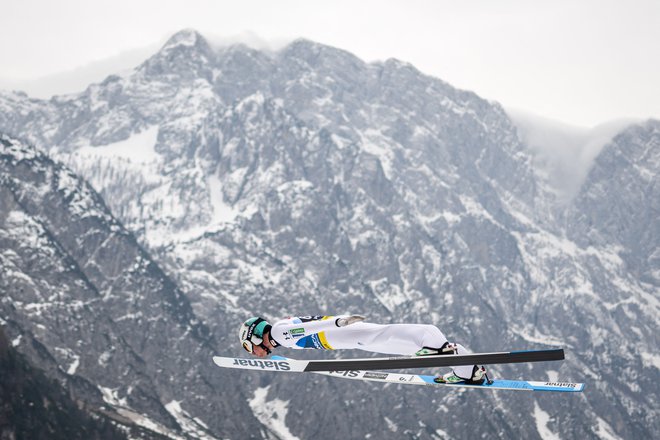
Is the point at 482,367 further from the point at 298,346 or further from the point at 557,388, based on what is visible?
the point at 298,346

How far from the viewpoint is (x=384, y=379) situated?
2977cm

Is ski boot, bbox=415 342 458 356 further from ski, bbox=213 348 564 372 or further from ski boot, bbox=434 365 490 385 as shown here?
ski boot, bbox=434 365 490 385

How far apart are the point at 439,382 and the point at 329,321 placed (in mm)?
4359

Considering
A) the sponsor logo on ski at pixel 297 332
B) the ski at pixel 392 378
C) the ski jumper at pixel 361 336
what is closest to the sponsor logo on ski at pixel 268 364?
the ski at pixel 392 378

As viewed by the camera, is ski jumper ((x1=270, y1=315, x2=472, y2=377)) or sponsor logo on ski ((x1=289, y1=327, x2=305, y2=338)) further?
sponsor logo on ski ((x1=289, y1=327, x2=305, y2=338))

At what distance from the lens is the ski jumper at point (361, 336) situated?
26.7 meters

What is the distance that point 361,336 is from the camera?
27328mm

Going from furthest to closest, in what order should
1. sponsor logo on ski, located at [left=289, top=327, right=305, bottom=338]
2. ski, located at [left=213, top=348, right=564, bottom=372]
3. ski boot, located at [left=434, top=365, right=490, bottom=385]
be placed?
sponsor logo on ski, located at [left=289, top=327, right=305, bottom=338], ski boot, located at [left=434, top=365, right=490, bottom=385], ski, located at [left=213, top=348, right=564, bottom=372]

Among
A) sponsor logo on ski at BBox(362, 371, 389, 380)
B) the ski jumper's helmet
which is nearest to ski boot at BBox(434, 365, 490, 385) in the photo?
sponsor logo on ski at BBox(362, 371, 389, 380)

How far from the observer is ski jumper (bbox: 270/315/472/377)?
2667cm

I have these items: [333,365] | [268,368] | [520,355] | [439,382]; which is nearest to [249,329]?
[268,368]

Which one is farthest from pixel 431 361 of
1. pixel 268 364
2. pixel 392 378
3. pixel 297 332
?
pixel 268 364

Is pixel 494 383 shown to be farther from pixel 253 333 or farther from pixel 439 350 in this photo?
pixel 253 333

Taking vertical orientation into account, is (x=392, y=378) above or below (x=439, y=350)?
below
